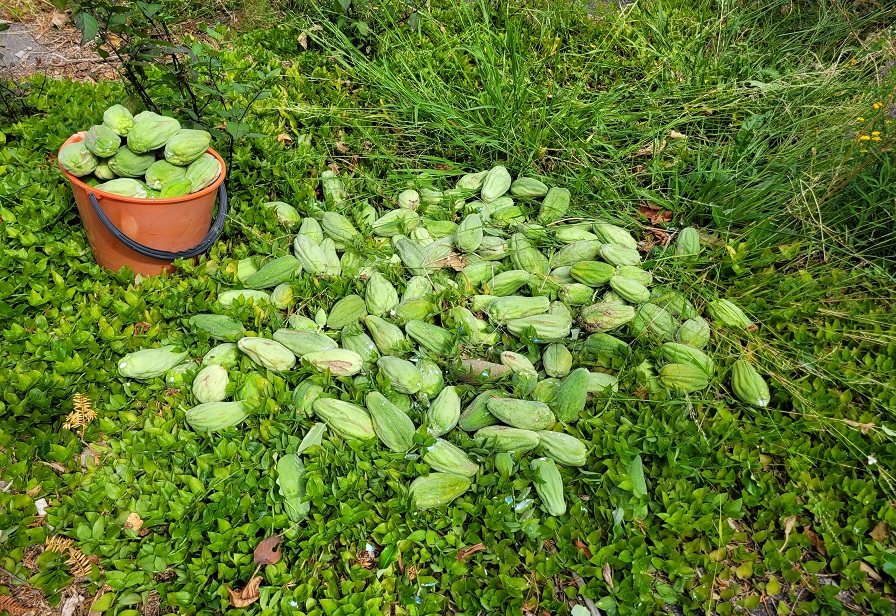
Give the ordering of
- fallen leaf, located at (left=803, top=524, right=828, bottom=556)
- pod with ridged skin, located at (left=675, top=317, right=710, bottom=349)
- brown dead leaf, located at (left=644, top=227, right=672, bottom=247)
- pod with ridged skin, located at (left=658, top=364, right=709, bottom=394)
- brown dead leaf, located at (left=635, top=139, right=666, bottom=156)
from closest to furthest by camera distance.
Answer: fallen leaf, located at (left=803, top=524, right=828, bottom=556) → pod with ridged skin, located at (left=658, top=364, right=709, bottom=394) → pod with ridged skin, located at (left=675, top=317, right=710, bottom=349) → brown dead leaf, located at (left=644, top=227, right=672, bottom=247) → brown dead leaf, located at (left=635, top=139, right=666, bottom=156)

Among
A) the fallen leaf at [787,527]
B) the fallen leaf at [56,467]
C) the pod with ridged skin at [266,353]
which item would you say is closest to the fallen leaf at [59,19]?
the pod with ridged skin at [266,353]

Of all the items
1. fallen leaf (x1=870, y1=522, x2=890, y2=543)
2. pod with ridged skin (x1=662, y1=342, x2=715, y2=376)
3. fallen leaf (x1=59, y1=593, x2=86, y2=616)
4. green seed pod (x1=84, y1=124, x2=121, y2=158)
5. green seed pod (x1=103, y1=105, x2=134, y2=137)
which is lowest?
fallen leaf (x1=59, y1=593, x2=86, y2=616)

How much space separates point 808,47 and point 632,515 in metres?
3.92

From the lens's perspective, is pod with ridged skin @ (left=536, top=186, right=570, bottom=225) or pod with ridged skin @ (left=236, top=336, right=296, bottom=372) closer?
pod with ridged skin @ (left=236, top=336, right=296, bottom=372)

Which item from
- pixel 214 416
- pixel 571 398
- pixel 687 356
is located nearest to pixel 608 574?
pixel 571 398

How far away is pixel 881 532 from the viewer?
2.29 meters

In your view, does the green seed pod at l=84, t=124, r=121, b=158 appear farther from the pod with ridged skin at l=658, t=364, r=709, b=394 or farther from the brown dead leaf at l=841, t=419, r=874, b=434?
the brown dead leaf at l=841, t=419, r=874, b=434

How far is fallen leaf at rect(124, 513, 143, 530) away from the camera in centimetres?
212

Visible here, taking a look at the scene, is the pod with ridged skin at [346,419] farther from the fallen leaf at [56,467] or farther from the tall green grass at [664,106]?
the tall green grass at [664,106]

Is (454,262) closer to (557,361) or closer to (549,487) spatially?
(557,361)

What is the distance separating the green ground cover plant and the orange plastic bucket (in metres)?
0.11

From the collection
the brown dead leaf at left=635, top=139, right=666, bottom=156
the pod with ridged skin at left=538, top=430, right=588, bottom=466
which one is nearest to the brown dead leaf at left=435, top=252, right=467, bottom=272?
the pod with ridged skin at left=538, top=430, right=588, bottom=466

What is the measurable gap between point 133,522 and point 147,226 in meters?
1.21

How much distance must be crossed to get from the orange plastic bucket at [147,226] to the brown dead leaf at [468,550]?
1.72 meters
